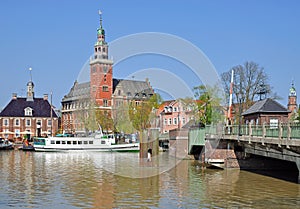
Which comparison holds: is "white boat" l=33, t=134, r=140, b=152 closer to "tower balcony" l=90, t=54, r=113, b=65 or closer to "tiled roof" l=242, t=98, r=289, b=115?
"tiled roof" l=242, t=98, r=289, b=115

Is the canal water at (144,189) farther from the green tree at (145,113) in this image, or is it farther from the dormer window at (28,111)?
the dormer window at (28,111)

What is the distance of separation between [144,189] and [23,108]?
94703 millimetres

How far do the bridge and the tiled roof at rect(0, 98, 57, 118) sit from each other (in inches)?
2855

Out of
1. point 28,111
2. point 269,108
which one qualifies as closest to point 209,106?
point 269,108

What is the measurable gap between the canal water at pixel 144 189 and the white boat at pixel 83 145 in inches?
1357

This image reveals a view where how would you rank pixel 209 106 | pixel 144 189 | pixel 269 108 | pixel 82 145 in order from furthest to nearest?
1. pixel 82 145
2. pixel 209 106
3. pixel 269 108
4. pixel 144 189

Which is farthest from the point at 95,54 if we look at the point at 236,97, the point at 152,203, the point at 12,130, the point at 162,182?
the point at 152,203

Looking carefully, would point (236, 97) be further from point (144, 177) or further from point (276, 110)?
point (144, 177)

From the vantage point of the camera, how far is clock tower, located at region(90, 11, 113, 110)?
134250 millimetres

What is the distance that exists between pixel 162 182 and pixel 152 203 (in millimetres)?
9199

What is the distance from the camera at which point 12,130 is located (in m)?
121

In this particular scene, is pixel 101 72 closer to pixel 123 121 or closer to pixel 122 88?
pixel 122 88

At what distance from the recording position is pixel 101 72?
141 metres

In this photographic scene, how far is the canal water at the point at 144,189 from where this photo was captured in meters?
27.1
